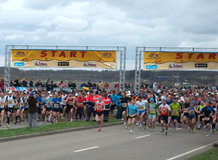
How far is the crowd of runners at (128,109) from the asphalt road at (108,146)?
0.90m

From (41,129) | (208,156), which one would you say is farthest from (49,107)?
(208,156)

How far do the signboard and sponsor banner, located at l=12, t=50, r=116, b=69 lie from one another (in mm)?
3279

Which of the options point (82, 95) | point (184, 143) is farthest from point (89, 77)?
point (184, 143)

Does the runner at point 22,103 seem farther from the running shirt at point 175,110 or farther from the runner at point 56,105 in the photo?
the running shirt at point 175,110

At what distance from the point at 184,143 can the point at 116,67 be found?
583 inches

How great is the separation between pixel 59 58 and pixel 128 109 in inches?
497

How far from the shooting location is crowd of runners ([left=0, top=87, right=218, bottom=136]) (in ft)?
61.2

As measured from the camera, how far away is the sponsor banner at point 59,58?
29641 millimetres

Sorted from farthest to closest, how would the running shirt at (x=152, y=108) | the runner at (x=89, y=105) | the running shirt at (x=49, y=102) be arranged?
the runner at (x=89, y=105) < the running shirt at (x=49, y=102) < the running shirt at (x=152, y=108)

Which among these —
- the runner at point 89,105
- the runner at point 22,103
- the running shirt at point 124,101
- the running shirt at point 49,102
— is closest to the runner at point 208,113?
the running shirt at point 124,101

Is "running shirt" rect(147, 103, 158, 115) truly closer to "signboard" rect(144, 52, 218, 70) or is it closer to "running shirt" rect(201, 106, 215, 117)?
"running shirt" rect(201, 106, 215, 117)

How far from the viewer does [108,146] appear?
13805 mm

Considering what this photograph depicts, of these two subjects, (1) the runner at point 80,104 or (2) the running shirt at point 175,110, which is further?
(1) the runner at point 80,104

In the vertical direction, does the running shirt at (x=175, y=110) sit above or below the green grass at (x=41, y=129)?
above
